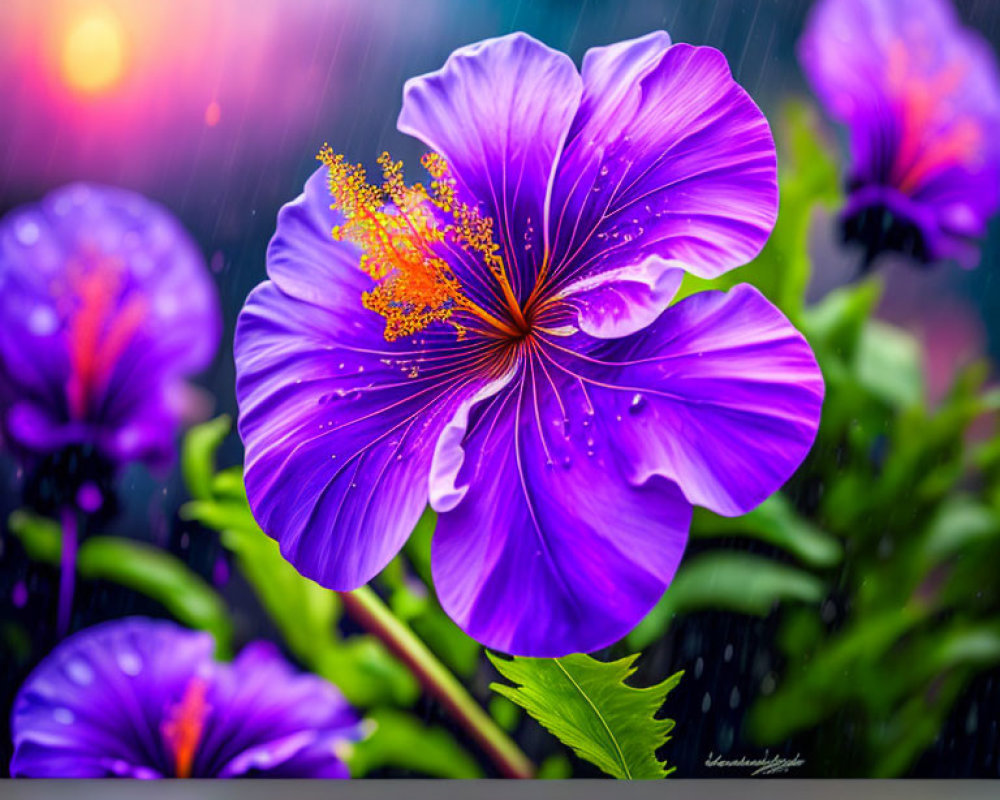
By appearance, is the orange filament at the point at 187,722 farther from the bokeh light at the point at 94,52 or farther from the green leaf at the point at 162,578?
the bokeh light at the point at 94,52

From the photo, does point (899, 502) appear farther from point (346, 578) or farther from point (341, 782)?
point (341, 782)

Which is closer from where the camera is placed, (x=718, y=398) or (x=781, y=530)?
(x=718, y=398)

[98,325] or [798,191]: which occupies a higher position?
[798,191]

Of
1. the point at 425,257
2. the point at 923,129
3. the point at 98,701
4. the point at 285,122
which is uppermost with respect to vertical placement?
the point at 923,129

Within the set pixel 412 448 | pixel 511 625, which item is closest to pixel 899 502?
pixel 511 625

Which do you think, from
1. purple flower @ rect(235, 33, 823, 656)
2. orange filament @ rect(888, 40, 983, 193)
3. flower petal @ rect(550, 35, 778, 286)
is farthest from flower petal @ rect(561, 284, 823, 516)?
orange filament @ rect(888, 40, 983, 193)

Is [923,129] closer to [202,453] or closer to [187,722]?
[202,453]
